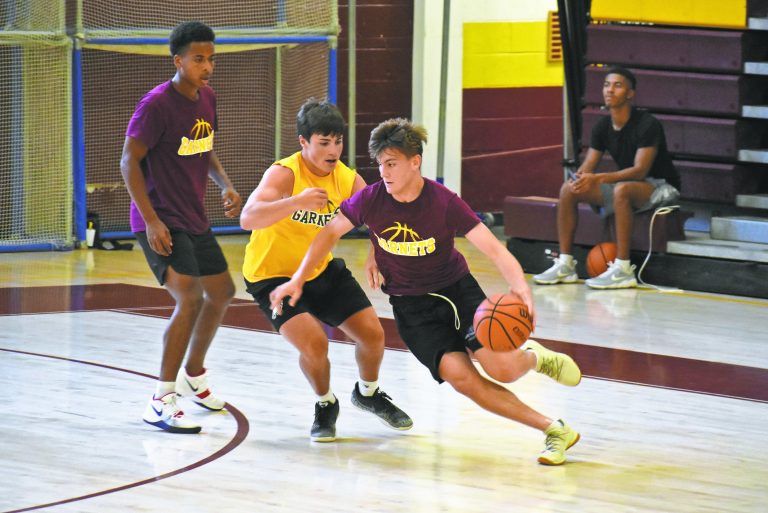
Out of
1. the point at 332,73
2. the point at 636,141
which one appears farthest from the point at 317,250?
the point at 332,73

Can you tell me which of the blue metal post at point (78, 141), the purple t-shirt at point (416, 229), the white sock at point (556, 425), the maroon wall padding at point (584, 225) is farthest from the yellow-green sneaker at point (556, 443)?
the blue metal post at point (78, 141)

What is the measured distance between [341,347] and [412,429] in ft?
5.97

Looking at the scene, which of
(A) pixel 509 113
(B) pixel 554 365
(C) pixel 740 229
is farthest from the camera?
(A) pixel 509 113

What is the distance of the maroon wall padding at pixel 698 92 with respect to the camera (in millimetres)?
10062

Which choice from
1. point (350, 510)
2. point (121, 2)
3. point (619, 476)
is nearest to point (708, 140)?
point (121, 2)

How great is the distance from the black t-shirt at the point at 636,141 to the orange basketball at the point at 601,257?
58cm

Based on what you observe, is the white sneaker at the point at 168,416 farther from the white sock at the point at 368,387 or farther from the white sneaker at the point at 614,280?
the white sneaker at the point at 614,280

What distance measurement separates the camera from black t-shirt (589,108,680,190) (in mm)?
9445

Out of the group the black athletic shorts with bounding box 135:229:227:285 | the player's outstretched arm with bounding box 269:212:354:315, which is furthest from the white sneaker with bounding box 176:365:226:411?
the player's outstretched arm with bounding box 269:212:354:315

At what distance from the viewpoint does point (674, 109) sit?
34.2 feet

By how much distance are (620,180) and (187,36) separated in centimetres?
473

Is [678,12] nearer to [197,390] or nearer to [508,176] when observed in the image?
[508,176]

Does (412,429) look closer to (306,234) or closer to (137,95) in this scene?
(306,234)

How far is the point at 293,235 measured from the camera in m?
5.53
